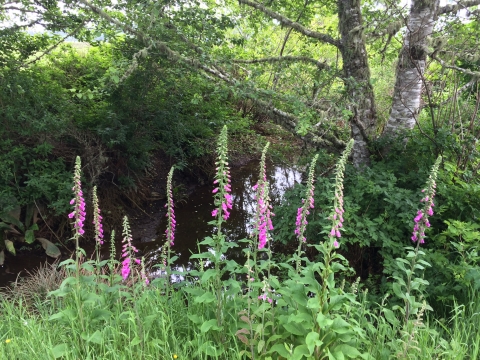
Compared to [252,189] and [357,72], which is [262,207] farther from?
[357,72]

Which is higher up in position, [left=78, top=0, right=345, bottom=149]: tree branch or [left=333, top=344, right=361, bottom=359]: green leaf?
[left=78, top=0, right=345, bottom=149]: tree branch

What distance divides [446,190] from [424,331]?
197 centimetres

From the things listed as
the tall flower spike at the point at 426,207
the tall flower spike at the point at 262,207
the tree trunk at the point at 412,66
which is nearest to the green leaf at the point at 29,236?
the tall flower spike at the point at 262,207

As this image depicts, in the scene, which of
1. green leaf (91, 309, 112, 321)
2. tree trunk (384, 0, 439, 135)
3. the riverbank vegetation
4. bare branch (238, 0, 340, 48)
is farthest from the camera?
bare branch (238, 0, 340, 48)

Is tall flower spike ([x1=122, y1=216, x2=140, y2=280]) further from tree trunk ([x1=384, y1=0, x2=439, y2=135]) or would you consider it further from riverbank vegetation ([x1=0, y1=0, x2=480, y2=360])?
tree trunk ([x1=384, y1=0, x2=439, y2=135])

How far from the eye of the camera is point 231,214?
7715 mm

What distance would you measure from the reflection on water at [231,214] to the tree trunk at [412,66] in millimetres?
2726

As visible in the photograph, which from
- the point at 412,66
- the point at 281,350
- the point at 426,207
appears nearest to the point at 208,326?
the point at 281,350

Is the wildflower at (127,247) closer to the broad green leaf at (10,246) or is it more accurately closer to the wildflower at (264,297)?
the wildflower at (264,297)

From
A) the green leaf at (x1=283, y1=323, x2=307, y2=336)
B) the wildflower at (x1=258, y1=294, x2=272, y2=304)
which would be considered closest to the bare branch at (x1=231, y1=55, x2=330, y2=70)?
the wildflower at (x1=258, y1=294, x2=272, y2=304)

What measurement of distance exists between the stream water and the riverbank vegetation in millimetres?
198

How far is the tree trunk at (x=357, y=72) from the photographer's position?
4.93 meters

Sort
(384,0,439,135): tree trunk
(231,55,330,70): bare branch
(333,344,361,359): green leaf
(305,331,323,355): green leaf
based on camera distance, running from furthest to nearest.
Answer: (231,55,330,70): bare branch, (384,0,439,135): tree trunk, (333,344,361,359): green leaf, (305,331,323,355): green leaf

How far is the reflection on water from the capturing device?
6164 mm
